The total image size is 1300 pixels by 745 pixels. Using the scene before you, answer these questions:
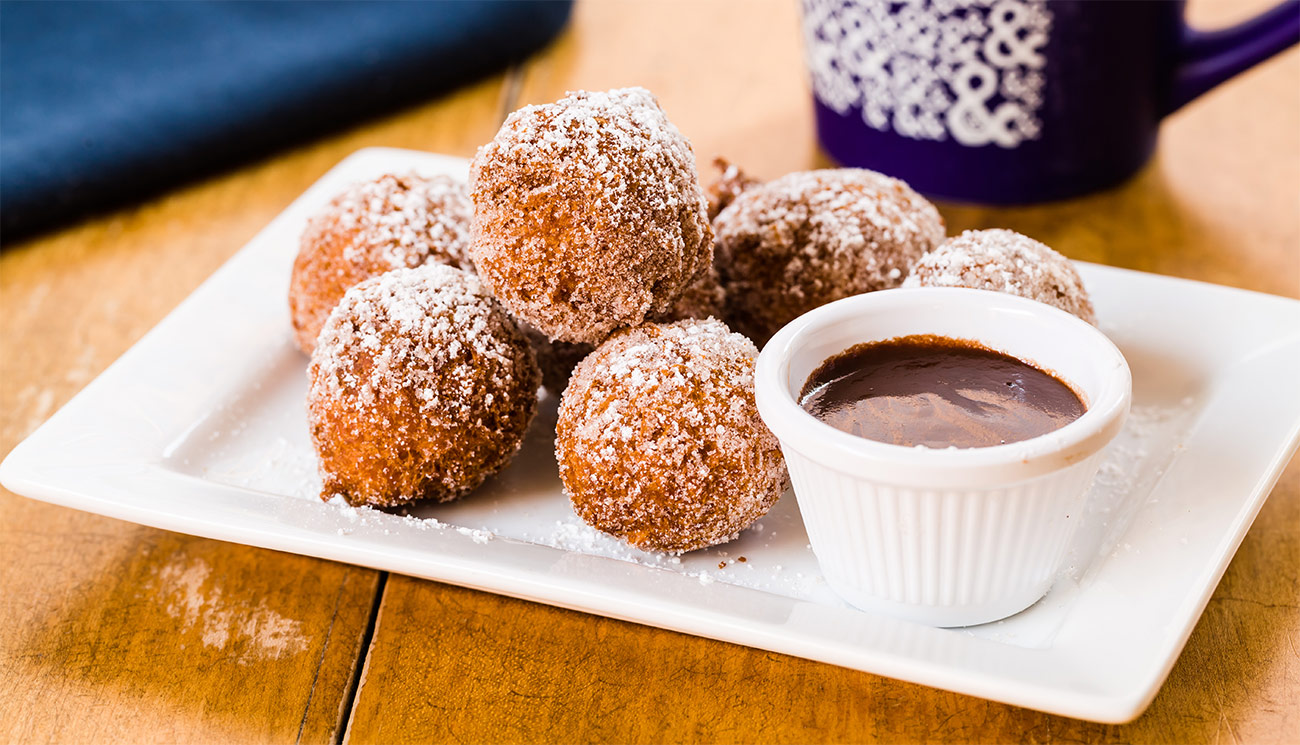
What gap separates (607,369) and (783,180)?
40cm

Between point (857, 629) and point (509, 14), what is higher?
point (857, 629)

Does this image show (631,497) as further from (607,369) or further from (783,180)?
(783,180)

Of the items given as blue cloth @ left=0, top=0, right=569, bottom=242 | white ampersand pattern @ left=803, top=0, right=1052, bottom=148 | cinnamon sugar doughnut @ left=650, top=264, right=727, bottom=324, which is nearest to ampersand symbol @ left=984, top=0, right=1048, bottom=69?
white ampersand pattern @ left=803, top=0, right=1052, bottom=148

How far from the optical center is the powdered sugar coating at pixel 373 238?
53.5 inches

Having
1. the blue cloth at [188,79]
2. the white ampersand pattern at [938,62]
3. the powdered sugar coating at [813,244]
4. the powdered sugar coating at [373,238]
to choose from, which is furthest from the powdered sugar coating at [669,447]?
the blue cloth at [188,79]

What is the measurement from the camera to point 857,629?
0.99 m

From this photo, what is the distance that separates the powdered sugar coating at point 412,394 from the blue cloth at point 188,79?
1032 millimetres

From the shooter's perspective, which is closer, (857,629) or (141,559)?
(857,629)

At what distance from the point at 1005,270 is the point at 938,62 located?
559 millimetres

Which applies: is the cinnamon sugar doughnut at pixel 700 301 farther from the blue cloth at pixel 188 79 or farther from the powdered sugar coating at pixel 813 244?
the blue cloth at pixel 188 79

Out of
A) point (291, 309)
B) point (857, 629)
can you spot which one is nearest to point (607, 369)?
point (857, 629)

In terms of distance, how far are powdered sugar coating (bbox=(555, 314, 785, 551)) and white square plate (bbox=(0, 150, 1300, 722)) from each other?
1.9 inches

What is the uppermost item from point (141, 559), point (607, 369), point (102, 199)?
point (607, 369)

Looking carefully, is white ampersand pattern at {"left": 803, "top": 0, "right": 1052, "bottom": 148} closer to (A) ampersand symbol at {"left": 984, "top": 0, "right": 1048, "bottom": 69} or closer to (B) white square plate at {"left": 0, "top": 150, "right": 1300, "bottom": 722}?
(A) ampersand symbol at {"left": 984, "top": 0, "right": 1048, "bottom": 69}
